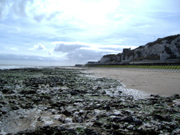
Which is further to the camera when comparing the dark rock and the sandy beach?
the sandy beach

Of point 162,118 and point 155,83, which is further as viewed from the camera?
point 155,83

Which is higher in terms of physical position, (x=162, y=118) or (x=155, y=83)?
(x=162, y=118)

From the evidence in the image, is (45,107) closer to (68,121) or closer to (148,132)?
(68,121)

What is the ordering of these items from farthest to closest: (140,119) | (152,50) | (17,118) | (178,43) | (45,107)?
1. (152,50)
2. (178,43)
3. (45,107)
4. (17,118)
5. (140,119)

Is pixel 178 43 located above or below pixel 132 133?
above

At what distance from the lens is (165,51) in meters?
68.8

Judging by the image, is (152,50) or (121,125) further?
(152,50)

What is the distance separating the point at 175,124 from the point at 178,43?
76.9 m

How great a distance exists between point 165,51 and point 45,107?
74079 millimetres

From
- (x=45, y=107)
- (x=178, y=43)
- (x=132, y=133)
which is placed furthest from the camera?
(x=178, y=43)

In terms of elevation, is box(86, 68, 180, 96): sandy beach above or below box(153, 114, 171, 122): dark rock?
below

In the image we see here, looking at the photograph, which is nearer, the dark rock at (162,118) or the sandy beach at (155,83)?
the dark rock at (162,118)

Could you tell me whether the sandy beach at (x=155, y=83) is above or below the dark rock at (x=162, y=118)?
below

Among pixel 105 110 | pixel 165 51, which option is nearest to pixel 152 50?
pixel 165 51
